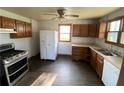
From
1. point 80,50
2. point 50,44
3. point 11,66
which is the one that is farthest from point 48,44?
point 11,66

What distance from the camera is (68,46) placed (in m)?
6.32

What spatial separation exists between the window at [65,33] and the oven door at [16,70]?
3.33 meters

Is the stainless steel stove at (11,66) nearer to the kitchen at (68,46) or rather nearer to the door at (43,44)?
the kitchen at (68,46)

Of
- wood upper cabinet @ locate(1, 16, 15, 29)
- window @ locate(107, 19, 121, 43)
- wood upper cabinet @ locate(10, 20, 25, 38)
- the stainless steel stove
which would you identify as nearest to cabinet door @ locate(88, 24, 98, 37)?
window @ locate(107, 19, 121, 43)

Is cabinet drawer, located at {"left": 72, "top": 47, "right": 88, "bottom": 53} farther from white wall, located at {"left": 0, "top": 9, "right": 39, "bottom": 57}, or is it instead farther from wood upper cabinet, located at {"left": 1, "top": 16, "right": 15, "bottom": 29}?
wood upper cabinet, located at {"left": 1, "top": 16, "right": 15, "bottom": 29}

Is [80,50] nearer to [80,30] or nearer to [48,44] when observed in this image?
[80,30]

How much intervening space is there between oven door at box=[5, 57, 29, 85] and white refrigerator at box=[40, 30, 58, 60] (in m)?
1.75

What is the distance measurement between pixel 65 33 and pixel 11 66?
418 centimetres

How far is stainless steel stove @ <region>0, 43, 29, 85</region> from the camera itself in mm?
2498

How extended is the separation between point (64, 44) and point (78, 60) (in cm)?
152

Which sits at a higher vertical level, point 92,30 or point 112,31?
point 92,30

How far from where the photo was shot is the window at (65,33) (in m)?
6.30

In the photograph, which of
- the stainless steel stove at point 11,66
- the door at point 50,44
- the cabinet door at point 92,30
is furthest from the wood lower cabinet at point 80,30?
the stainless steel stove at point 11,66
